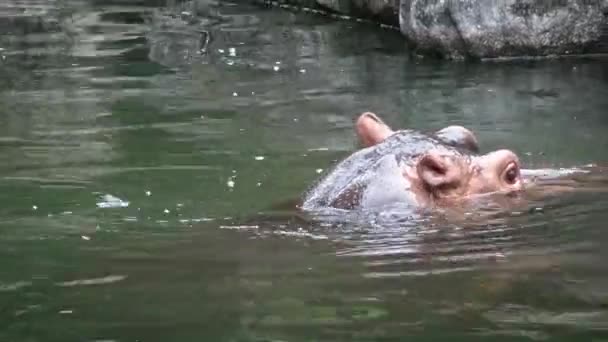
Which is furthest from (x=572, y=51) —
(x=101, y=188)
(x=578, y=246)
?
(x=578, y=246)

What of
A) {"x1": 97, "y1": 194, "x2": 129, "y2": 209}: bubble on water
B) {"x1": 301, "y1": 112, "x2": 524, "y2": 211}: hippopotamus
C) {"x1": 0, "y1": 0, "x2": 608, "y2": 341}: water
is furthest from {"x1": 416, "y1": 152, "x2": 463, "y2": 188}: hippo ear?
{"x1": 97, "y1": 194, "x2": 129, "y2": 209}: bubble on water

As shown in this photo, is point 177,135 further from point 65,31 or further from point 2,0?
point 2,0

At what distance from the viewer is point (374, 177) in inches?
202

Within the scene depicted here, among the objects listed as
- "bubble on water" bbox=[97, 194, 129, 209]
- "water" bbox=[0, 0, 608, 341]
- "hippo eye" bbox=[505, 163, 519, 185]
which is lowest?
"bubble on water" bbox=[97, 194, 129, 209]

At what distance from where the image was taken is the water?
382cm

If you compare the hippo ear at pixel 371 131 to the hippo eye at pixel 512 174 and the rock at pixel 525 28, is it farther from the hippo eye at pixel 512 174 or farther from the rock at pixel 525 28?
the rock at pixel 525 28

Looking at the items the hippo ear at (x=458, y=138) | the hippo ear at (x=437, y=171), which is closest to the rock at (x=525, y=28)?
the hippo ear at (x=458, y=138)

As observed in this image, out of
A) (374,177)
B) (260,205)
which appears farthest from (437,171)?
(260,205)

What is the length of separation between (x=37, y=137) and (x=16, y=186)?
5.46ft

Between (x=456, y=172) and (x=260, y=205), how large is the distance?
138 centimetres

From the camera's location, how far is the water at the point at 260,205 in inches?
150

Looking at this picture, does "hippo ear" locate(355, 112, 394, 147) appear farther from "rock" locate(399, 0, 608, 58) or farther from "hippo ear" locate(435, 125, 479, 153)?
"rock" locate(399, 0, 608, 58)

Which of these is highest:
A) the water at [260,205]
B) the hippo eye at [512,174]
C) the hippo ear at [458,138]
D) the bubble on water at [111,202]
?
the hippo ear at [458,138]

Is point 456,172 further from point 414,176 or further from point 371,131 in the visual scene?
point 371,131
